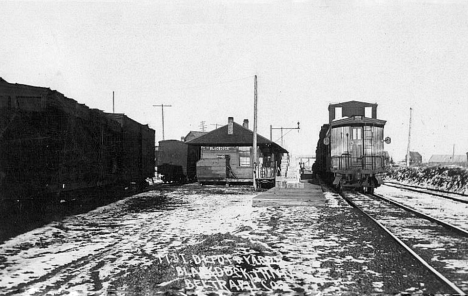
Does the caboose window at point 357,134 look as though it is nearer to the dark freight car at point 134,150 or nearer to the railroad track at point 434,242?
the railroad track at point 434,242

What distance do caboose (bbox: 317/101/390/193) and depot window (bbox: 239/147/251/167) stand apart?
797cm

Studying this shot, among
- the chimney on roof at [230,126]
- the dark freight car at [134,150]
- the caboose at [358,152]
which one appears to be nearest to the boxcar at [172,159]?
the chimney on roof at [230,126]

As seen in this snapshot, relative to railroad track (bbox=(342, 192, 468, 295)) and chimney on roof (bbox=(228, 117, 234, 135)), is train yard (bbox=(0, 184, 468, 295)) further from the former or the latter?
chimney on roof (bbox=(228, 117, 234, 135))

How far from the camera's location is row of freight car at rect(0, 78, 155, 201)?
9.16 meters

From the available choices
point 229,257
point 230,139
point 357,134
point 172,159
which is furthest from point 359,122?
point 172,159

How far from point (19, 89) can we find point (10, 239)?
3674 mm

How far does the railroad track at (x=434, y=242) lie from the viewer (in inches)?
222

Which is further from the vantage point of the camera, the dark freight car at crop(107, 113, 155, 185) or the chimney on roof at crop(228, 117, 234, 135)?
the chimney on roof at crop(228, 117, 234, 135)

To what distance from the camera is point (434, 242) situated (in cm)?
812

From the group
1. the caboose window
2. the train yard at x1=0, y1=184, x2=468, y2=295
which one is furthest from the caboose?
the train yard at x1=0, y1=184, x2=468, y2=295

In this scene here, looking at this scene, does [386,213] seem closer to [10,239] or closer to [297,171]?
[297,171]

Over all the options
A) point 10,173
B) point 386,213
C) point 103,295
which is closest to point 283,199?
point 386,213

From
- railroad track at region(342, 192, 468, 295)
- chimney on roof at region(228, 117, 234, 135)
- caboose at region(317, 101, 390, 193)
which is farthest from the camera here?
chimney on roof at region(228, 117, 234, 135)

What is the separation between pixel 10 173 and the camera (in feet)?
29.7
